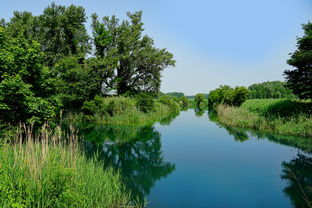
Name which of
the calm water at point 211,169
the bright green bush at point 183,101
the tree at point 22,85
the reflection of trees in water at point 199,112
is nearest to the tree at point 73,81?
the calm water at point 211,169

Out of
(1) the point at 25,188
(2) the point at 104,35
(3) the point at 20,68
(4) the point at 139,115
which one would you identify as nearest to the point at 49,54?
(2) the point at 104,35

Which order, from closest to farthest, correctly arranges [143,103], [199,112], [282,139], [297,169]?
[297,169], [282,139], [143,103], [199,112]

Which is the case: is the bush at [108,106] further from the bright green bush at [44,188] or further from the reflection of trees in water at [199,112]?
the bright green bush at [44,188]

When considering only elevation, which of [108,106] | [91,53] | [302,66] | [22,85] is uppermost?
[91,53]

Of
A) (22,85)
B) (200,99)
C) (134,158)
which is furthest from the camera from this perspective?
(200,99)

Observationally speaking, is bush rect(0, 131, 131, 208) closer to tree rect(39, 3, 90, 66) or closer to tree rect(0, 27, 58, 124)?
tree rect(0, 27, 58, 124)

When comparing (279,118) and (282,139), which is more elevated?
(279,118)

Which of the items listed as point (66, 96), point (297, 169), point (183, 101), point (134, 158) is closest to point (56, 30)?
point (66, 96)

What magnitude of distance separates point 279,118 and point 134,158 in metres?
11.6

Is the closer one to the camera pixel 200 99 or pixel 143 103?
pixel 143 103

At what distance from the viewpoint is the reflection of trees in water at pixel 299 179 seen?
525 centimetres

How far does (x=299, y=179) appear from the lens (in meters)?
6.76

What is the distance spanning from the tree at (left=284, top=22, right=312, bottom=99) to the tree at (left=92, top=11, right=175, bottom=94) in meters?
15.6

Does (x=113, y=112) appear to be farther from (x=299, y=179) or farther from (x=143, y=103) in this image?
(x=299, y=179)
